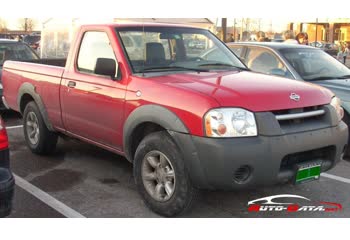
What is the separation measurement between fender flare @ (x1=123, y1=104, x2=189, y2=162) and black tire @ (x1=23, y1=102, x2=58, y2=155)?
194 centimetres

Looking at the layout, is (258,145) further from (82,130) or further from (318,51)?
(318,51)

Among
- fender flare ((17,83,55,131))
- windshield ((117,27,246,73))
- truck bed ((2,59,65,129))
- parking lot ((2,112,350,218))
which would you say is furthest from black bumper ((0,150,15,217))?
fender flare ((17,83,55,131))

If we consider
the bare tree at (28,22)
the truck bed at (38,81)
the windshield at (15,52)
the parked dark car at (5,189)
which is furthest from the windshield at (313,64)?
the bare tree at (28,22)

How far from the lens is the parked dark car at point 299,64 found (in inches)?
256

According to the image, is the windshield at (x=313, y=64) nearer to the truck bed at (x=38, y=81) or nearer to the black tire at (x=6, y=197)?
the truck bed at (x=38, y=81)

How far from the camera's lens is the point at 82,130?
5012mm

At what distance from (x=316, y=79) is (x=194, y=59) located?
2.50m

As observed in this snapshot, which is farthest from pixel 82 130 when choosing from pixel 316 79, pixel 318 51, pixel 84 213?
pixel 318 51

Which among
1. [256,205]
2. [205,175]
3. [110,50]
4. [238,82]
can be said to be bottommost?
[256,205]

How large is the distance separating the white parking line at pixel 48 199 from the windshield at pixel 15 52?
5.23 meters

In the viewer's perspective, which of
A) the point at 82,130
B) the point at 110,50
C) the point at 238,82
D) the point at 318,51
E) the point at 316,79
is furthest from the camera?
the point at 318,51

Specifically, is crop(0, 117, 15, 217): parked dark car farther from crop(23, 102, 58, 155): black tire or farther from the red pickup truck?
crop(23, 102, 58, 155): black tire

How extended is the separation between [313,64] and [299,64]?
0.98 feet

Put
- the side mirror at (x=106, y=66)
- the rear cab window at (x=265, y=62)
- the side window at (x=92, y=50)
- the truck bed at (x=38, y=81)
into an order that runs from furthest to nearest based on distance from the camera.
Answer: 1. the rear cab window at (x=265, y=62)
2. the truck bed at (x=38, y=81)
3. the side window at (x=92, y=50)
4. the side mirror at (x=106, y=66)
